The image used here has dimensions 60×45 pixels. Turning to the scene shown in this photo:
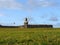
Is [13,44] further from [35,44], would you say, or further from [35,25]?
[35,25]

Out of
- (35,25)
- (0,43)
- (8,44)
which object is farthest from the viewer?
(35,25)

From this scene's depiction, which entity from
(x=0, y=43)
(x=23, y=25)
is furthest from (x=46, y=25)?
(x=0, y=43)

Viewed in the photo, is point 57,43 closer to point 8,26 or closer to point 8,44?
point 8,44

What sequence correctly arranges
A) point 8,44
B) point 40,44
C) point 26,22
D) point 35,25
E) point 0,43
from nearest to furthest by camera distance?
point 40,44 → point 8,44 → point 0,43 → point 26,22 → point 35,25

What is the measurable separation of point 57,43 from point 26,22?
50434mm

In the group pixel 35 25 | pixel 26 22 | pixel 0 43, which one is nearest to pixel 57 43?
pixel 0 43

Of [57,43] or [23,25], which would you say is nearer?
[57,43]

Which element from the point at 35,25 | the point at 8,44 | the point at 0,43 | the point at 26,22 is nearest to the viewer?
the point at 8,44

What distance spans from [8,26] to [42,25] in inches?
403

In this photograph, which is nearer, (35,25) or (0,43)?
(0,43)

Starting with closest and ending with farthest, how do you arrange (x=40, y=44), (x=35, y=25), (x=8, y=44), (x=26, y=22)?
1. (x=40, y=44)
2. (x=8, y=44)
3. (x=26, y=22)
4. (x=35, y=25)

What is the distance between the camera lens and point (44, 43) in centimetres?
1848

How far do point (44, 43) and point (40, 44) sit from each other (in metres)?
0.53

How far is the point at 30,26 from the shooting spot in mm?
72500
